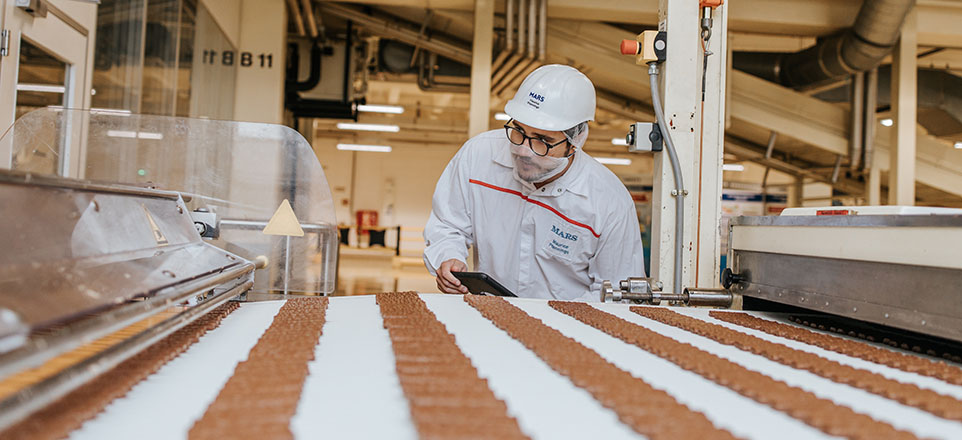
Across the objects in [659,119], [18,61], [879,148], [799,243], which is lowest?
[799,243]

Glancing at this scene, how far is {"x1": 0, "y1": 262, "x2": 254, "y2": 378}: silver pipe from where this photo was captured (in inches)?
21.5

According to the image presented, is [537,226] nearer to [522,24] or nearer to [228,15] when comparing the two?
[522,24]

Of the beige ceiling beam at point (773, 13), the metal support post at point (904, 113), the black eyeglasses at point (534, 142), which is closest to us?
the black eyeglasses at point (534, 142)

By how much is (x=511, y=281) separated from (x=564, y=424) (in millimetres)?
1672

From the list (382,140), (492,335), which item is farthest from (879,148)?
(382,140)

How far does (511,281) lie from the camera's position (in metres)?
2.35

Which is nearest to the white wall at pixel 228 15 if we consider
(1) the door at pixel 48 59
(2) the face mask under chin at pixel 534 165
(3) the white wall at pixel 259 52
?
(3) the white wall at pixel 259 52

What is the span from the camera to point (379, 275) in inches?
364

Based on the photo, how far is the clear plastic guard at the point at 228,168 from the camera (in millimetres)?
1929

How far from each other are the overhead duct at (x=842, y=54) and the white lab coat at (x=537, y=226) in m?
3.66

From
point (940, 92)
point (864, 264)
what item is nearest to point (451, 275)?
point (864, 264)

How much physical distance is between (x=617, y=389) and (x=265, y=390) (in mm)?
409

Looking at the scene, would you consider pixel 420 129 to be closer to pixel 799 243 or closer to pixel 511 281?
pixel 511 281

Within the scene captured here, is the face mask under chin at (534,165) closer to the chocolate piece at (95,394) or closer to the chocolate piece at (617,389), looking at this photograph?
the chocolate piece at (617,389)
